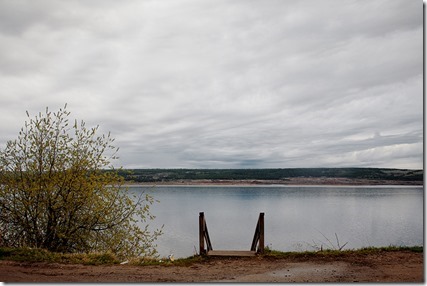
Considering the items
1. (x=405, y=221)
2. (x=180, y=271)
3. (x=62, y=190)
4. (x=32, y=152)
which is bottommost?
(x=405, y=221)

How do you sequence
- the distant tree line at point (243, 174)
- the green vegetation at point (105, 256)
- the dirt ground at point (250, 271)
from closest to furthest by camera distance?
the dirt ground at point (250, 271) < the green vegetation at point (105, 256) < the distant tree line at point (243, 174)

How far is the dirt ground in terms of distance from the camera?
930 cm

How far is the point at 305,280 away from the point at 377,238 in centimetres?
2732

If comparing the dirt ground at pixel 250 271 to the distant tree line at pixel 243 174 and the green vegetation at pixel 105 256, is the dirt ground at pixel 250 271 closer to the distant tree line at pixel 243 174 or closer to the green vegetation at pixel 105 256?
the green vegetation at pixel 105 256

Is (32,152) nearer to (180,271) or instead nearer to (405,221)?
(180,271)

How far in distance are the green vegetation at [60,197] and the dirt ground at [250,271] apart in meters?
3.33

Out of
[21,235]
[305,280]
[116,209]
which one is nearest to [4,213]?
[21,235]

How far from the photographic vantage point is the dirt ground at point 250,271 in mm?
9297

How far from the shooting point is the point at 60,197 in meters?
14.3

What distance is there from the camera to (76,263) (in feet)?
36.5

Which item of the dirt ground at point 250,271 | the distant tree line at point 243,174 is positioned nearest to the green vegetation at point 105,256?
the dirt ground at point 250,271

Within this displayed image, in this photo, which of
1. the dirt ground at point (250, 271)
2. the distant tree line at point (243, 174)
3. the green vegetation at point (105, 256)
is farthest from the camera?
the distant tree line at point (243, 174)

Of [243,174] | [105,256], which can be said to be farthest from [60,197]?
[243,174]

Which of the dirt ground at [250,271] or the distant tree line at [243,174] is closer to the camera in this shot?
the dirt ground at [250,271]
